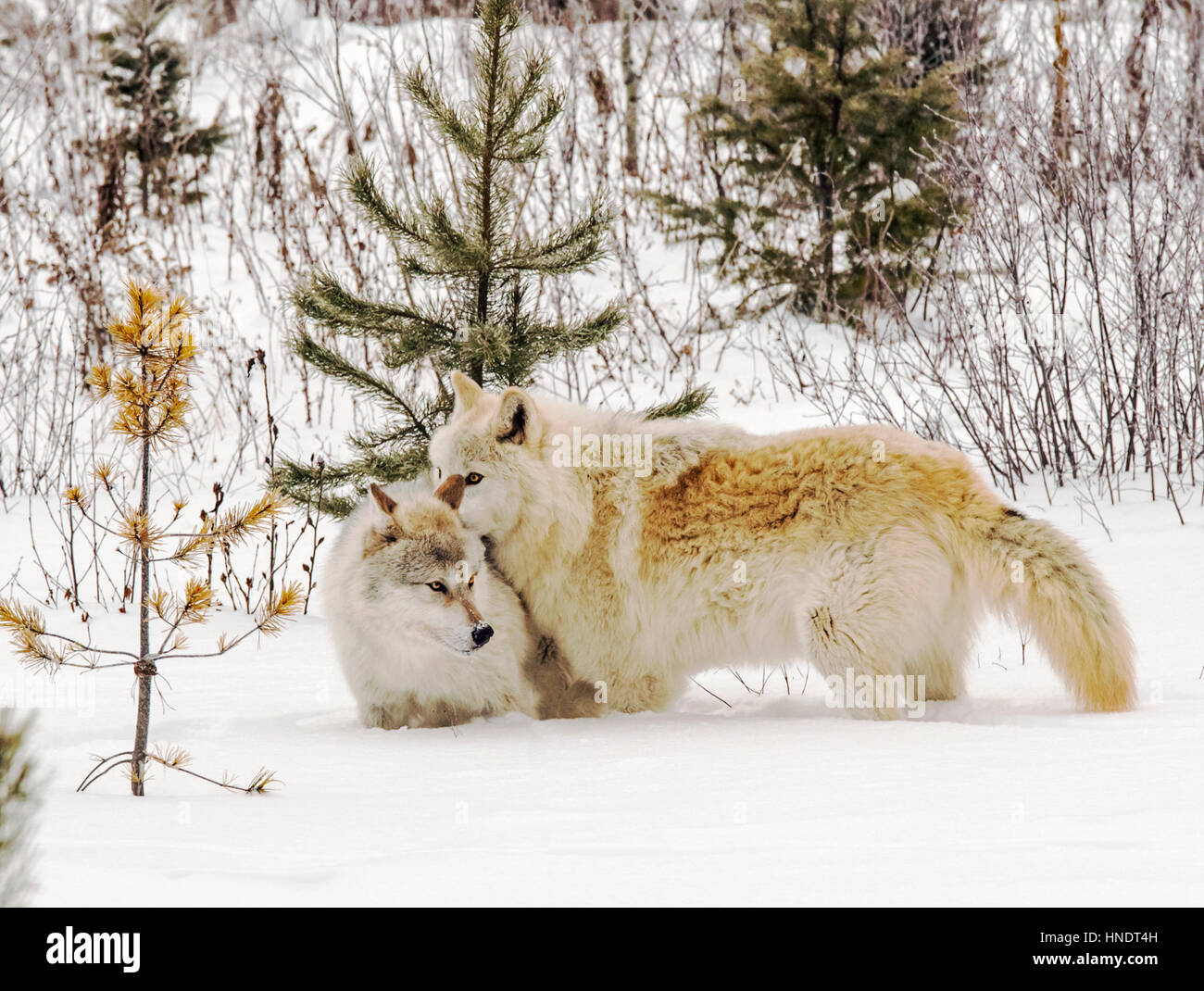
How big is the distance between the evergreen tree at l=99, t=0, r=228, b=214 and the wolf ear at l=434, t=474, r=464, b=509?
34.0 ft

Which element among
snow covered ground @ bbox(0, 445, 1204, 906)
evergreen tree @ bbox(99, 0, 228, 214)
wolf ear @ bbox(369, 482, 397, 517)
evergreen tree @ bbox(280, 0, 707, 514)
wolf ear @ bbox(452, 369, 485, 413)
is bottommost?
snow covered ground @ bbox(0, 445, 1204, 906)

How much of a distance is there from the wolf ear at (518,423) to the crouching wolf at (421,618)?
1.18 ft

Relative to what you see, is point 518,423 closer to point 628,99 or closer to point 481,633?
point 481,633

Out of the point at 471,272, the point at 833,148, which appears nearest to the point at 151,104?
the point at 833,148

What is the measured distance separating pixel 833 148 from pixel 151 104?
27.0 ft

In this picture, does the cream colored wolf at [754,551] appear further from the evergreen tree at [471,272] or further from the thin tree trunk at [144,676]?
the thin tree trunk at [144,676]

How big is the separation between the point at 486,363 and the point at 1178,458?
15.7 ft

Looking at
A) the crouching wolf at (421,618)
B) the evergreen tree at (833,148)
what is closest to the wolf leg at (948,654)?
the crouching wolf at (421,618)

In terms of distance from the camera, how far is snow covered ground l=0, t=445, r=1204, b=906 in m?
2.60

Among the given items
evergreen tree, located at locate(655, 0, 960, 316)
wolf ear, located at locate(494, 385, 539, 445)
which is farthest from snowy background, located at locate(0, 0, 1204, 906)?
evergreen tree, located at locate(655, 0, 960, 316)

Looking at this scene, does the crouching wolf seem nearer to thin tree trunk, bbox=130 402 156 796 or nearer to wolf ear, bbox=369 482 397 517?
wolf ear, bbox=369 482 397 517

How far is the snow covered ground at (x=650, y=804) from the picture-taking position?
2.60 metres

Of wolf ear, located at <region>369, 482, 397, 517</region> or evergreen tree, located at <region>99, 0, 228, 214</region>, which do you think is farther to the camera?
evergreen tree, located at <region>99, 0, 228, 214</region>

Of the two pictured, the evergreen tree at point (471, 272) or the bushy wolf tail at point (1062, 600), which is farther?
the evergreen tree at point (471, 272)
